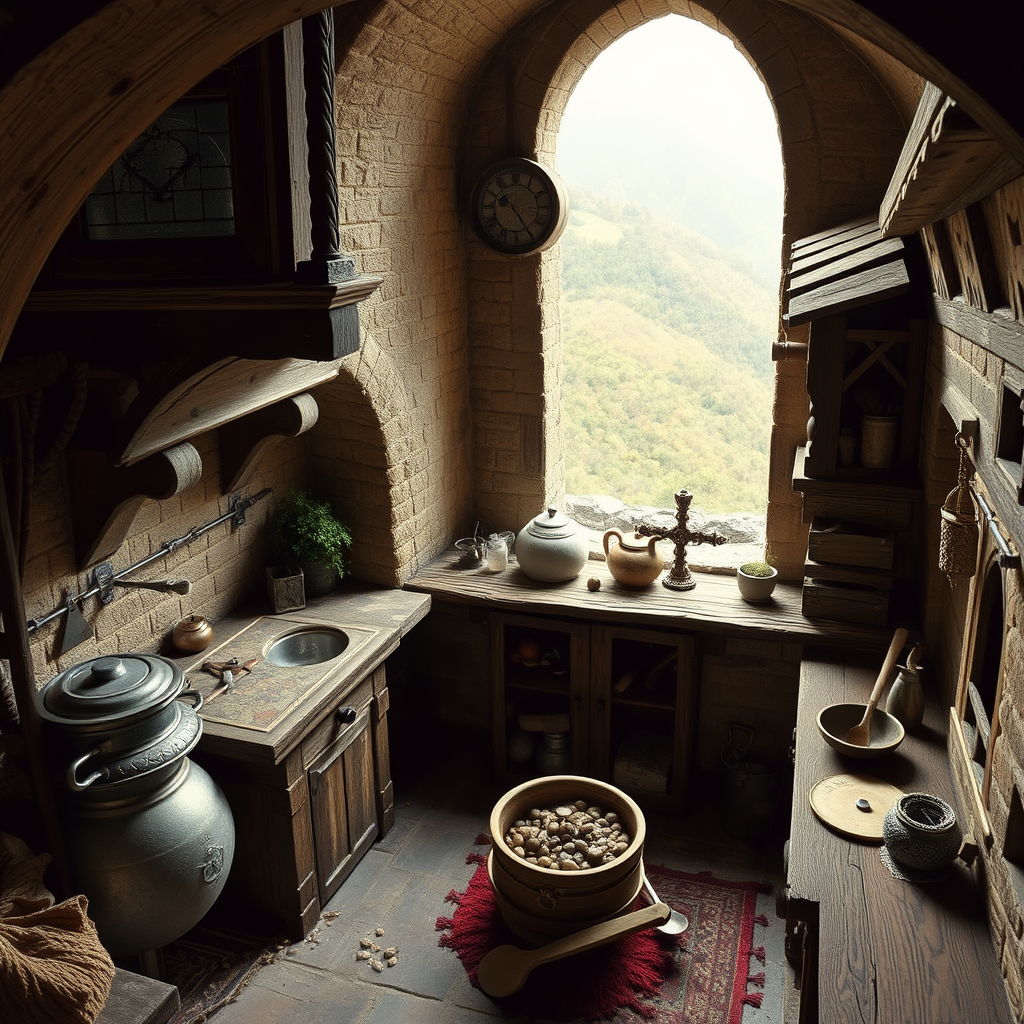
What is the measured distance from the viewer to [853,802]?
11.1 ft

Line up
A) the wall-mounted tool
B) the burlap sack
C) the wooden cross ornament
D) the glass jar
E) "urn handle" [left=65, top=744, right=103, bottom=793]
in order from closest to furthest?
the burlap sack → the glass jar → "urn handle" [left=65, top=744, right=103, bottom=793] → the wall-mounted tool → the wooden cross ornament

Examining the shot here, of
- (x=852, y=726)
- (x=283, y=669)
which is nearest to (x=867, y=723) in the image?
(x=852, y=726)

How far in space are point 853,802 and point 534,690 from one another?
224 centimetres

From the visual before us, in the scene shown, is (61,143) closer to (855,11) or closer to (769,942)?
(855,11)

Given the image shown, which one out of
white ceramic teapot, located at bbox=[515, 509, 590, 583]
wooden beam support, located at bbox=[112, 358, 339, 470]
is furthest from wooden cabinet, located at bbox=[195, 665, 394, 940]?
wooden beam support, located at bbox=[112, 358, 339, 470]

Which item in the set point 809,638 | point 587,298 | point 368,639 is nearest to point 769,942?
point 809,638

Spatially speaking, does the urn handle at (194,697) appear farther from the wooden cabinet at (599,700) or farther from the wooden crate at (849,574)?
the wooden crate at (849,574)

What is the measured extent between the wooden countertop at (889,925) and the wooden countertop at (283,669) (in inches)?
75.9

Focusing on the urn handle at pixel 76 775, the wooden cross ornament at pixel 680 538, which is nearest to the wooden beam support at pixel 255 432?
the urn handle at pixel 76 775

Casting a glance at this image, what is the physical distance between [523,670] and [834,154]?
3026 mm

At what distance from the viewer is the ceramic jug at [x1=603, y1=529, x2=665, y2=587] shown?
4988mm

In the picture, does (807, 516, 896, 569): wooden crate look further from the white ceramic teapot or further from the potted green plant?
the potted green plant

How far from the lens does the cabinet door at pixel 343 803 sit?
421cm

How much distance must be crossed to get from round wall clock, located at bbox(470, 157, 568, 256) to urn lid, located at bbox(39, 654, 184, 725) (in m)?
2.80
